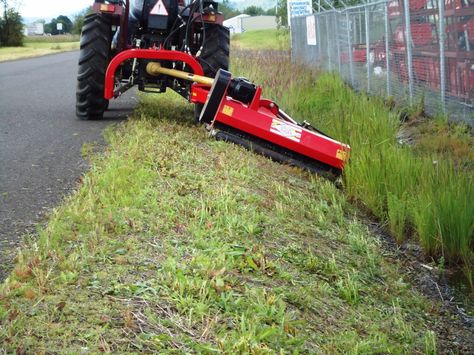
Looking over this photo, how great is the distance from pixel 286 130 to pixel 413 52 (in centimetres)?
375

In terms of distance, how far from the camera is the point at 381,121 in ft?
25.6

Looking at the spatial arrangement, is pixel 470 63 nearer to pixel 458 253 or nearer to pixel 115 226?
pixel 458 253

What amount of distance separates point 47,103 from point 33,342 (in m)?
8.24

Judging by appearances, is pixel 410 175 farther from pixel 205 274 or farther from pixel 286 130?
pixel 205 274

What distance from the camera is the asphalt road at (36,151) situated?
4.86 meters

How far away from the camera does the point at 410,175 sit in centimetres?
608

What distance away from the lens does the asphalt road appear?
486 centimetres

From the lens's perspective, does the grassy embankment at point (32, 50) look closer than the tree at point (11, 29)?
Yes

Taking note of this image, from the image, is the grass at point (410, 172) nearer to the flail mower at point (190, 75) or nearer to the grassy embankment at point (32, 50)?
the flail mower at point (190, 75)

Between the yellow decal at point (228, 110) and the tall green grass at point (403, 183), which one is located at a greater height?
the yellow decal at point (228, 110)

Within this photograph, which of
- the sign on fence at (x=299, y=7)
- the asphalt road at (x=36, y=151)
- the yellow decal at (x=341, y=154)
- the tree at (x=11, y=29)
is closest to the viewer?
the asphalt road at (x=36, y=151)

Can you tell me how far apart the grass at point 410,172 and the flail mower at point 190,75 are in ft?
1.51

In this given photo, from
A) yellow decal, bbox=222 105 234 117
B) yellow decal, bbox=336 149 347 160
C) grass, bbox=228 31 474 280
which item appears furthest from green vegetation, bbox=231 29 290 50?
yellow decal, bbox=336 149 347 160

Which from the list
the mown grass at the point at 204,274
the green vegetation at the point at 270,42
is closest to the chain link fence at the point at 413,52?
the mown grass at the point at 204,274
